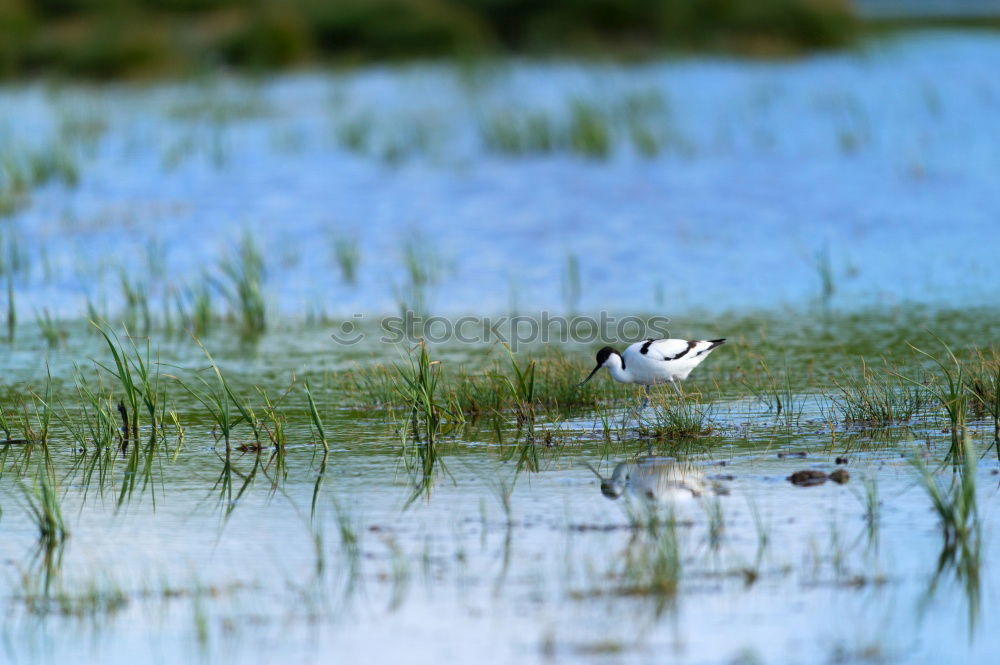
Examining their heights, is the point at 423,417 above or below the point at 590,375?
below

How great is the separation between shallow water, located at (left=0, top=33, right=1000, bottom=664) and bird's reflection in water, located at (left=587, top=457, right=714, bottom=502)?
140 mm

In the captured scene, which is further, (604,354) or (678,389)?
(604,354)

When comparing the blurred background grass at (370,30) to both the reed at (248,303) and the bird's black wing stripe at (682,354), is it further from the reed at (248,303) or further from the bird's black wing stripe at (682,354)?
the bird's black wing stripe at (682,354)

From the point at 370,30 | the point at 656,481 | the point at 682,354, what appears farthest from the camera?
the point at 370,30

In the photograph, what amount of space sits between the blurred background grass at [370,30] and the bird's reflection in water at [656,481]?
65.8 ft

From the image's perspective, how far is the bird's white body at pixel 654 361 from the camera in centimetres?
930

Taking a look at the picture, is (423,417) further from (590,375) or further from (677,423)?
(677,423)

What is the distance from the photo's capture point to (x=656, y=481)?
24.1ft

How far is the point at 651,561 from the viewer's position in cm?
590

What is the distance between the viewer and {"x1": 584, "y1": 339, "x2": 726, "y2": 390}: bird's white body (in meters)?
9.30

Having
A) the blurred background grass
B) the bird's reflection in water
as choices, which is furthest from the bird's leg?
the blurred background grass

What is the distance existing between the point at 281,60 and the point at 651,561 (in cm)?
2361

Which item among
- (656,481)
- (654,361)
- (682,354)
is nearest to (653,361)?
(654,361)

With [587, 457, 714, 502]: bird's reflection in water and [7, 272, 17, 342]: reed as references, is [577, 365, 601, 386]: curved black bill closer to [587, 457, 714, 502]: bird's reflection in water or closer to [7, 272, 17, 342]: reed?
[587, 457, 714, 502]: bird's reflection in water
